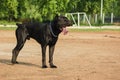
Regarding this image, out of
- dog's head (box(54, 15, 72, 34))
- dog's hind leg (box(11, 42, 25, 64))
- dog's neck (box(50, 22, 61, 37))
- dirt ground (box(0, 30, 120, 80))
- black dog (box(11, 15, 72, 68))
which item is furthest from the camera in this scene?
dog's hind leg (box(11, 42, 25, 64))

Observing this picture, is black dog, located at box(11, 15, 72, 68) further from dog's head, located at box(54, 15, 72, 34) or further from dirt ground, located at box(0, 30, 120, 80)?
dirt ground, located at box(0, 30, 120, 80)

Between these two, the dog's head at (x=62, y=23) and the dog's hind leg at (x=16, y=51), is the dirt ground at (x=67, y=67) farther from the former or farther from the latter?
the dog's head at (x=62, y=23)

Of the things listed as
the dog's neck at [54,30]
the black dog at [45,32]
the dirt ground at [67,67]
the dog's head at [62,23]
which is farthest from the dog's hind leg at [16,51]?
the dog's head at [62,23]

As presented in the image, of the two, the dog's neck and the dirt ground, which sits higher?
the dog's neck

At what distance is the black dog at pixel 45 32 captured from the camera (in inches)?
575

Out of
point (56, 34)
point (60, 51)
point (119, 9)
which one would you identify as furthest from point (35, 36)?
point (119, 9)

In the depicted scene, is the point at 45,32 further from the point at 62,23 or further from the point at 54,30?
the point at 62,23

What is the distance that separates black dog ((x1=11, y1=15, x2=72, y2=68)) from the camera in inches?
575

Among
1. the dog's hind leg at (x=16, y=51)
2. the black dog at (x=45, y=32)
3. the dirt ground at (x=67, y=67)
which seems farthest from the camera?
the dog's hind leg at (x=16, y=51)

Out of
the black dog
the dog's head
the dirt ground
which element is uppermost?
the dog's head

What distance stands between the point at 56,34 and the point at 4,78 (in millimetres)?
3001

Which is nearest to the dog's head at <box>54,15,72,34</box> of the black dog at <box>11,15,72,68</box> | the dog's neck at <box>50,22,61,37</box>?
the black dog at <box>11,15,72,68</box>

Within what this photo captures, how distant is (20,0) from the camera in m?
62.1

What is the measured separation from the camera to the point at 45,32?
15.0 m
